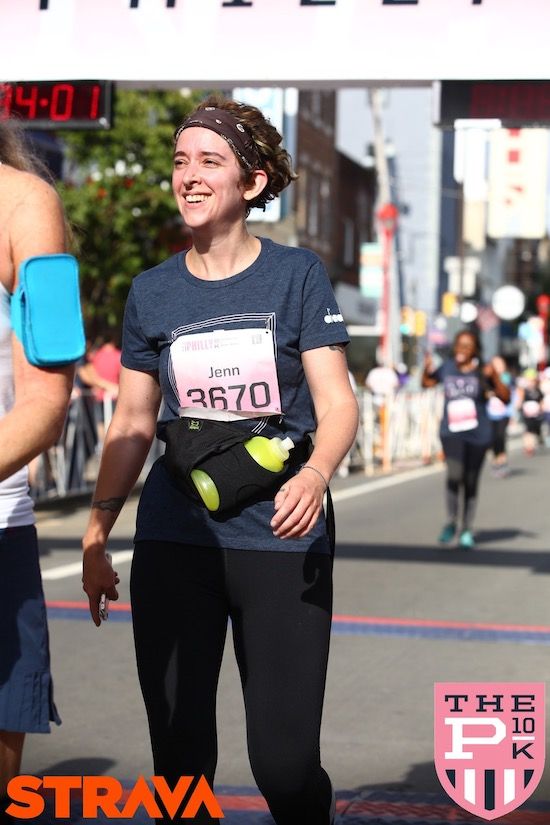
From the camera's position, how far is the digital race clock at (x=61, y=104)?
9.21 m

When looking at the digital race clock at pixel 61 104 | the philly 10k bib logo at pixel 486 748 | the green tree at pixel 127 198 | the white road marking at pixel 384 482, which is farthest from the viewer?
the green tree at pixel 127 198

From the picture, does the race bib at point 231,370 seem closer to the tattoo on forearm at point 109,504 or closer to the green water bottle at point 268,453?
the green water bottle at point 268,453

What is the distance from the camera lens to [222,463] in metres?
3.51

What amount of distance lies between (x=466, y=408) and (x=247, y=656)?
32.5ft

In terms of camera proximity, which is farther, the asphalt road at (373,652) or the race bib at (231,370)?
the asphalt road at (373,652)

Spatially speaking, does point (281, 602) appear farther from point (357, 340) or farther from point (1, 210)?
point (357, 340)

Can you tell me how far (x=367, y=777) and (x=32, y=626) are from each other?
2.74 metres

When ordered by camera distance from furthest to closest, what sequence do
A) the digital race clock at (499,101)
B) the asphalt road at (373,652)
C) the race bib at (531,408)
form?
the race bib at (531,408) → the digital race clock at (499,101) → the asphalt road at (373,652)

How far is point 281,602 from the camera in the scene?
139 inches

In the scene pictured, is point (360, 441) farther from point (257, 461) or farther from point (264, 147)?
point (257, 461)

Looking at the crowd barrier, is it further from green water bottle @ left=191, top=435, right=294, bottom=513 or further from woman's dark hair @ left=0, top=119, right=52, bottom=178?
woman's dark hair @ left=0, top=119, right=52, bottom=178

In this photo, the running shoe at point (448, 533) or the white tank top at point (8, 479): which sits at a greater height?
the white tank top at point (8, 479)

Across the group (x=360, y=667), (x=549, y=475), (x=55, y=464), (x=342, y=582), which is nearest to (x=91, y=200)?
(x=55, y=464)

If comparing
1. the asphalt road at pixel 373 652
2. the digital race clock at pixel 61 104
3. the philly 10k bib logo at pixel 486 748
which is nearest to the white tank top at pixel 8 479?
the philly 10k bib logo at pixel 486 748
